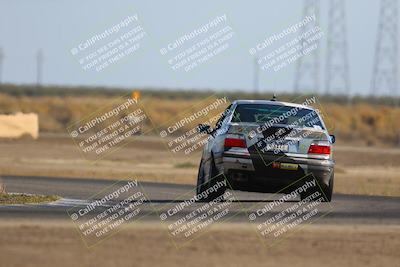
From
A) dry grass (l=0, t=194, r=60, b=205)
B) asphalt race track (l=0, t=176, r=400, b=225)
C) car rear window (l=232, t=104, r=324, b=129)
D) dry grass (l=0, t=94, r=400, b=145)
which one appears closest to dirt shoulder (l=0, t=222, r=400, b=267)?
asphalt race track (l=0, t=176, r=400, b=225)

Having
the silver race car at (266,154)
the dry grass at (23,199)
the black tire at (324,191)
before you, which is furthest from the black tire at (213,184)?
the dry grass at (23,199)

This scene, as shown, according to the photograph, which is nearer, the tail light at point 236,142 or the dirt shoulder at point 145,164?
the tail light at point 236,142

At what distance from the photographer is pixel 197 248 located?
1292 centimetres

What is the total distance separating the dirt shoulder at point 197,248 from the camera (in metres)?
11.8

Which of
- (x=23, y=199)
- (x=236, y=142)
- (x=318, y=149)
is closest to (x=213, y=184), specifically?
(x=236, y=142)

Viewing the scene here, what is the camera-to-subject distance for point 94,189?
75.5 feet

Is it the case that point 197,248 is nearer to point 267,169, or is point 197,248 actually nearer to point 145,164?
point 267,169

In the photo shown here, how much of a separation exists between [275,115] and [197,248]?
642 cm

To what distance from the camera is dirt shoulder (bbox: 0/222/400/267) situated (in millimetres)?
11789

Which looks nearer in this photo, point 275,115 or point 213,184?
point 213,184

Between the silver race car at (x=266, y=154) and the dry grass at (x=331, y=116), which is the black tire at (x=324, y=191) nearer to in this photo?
the silver race car at (x=266, y=154)

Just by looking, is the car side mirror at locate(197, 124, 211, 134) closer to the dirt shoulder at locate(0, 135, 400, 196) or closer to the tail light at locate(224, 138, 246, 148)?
the tail light at locate(224, 138, 246, 148)

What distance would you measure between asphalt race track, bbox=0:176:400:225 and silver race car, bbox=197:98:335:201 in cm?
39

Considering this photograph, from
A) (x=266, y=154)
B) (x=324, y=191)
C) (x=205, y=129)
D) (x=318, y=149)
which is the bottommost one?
(x=324, y=191)
